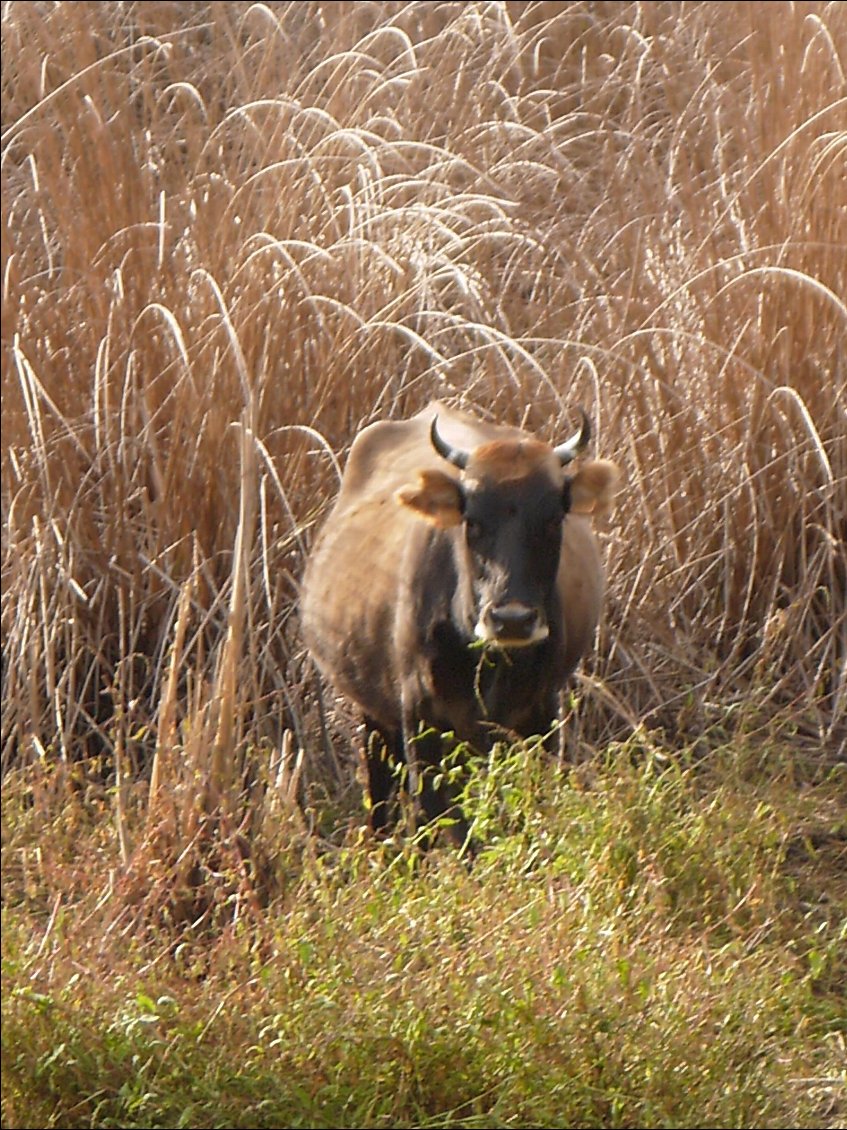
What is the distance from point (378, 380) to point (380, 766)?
1.43 metres

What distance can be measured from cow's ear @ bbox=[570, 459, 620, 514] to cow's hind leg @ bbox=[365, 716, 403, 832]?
1023mm

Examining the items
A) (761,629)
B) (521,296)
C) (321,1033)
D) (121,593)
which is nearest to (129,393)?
(121,593)

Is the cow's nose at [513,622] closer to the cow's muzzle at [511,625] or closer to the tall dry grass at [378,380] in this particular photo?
the cow's muzzle at [511,625]

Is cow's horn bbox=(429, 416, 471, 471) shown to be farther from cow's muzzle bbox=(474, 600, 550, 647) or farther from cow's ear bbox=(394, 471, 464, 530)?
cow's muzzle bbox=(474, 600, 550, 647)

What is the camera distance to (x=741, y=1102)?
155 inches

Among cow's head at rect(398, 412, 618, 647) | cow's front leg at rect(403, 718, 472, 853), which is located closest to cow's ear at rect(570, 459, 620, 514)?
cow's head at rect(398, 412, 618, 647)

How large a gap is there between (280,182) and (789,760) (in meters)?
2.94

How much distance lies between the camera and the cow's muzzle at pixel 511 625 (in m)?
5.09

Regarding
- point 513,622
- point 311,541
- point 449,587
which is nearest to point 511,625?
point 513,622

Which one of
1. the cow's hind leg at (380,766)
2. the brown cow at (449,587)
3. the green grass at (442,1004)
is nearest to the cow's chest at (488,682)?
the brown cow at (449,587)

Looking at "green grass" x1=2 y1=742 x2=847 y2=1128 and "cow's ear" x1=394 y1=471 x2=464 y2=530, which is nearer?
"green grass" x1=2 y1=742 x2=847 y2=1128

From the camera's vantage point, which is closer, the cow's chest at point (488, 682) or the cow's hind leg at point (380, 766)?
the cow's chest at point (488, 682)

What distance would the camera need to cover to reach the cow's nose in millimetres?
5090

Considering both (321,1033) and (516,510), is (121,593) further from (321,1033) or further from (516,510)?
(321,1033)
